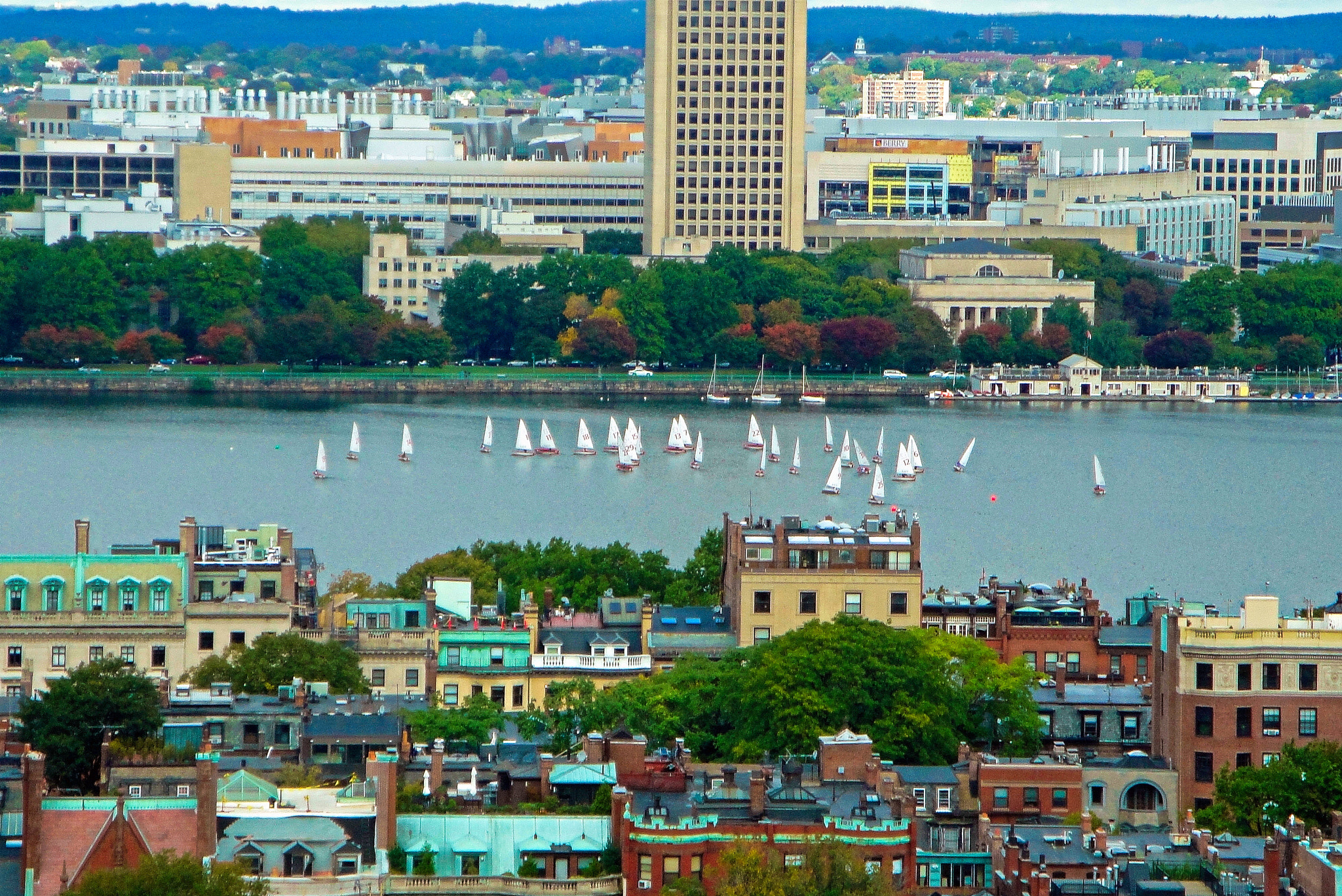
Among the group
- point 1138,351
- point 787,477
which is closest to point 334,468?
point 787,477

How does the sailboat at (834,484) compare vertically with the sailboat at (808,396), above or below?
below

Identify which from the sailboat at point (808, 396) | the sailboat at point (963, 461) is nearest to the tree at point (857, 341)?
the sailboat at point (808, 396)

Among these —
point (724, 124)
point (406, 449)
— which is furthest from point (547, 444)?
point (724, 124)

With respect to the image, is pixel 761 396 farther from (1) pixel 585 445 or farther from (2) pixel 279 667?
(2) pixel 279 667

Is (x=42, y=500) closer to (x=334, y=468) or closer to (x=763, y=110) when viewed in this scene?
(x=334, y=468)

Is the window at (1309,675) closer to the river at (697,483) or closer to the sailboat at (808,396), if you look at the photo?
the river at (697,483)

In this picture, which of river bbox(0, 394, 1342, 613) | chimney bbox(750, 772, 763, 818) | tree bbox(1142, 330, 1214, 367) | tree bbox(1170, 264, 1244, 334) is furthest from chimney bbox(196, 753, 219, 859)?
tree bbox(1170, 264, 1244, 334)

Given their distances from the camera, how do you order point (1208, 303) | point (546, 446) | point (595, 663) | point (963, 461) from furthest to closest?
1. point (1208, 303)
2. point (546, 446)
3. point (963, 461)
4. point (595, 663)
